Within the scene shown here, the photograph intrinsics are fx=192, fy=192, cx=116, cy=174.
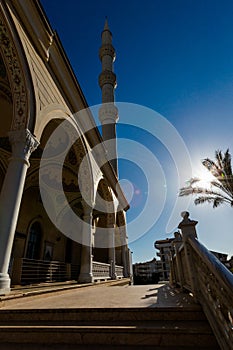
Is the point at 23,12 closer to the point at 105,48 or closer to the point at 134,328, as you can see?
Result: the point at 134,328

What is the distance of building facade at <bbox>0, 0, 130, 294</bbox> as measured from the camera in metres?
4.99

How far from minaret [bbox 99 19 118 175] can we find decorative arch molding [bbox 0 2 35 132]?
15.8 m

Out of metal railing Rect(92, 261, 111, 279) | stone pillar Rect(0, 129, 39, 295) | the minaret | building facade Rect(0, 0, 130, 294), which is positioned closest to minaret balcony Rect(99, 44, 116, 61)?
the minaret

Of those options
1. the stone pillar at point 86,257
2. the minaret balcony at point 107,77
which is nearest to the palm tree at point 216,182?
the stone pillar at point 86,257

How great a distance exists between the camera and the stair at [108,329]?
87.3 inches

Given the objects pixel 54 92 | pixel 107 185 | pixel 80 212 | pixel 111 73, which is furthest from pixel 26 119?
pixel 111 73

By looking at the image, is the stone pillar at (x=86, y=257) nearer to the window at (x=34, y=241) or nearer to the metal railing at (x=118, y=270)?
the window at (x=34, y=241)

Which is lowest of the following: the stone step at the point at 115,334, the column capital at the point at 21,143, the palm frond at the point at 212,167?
the stone step at the point at 115,334

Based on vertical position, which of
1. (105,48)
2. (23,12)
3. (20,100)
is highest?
(105,48)

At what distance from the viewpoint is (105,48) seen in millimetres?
25219

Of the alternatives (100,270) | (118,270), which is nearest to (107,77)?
(118,270)

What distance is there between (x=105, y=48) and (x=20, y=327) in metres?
29.3

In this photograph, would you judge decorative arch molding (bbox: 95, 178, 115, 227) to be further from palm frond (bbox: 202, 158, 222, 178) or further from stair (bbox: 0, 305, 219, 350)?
stair (bbox: 0, 305, 219, 350)

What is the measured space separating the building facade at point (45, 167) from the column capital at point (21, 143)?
3cm
